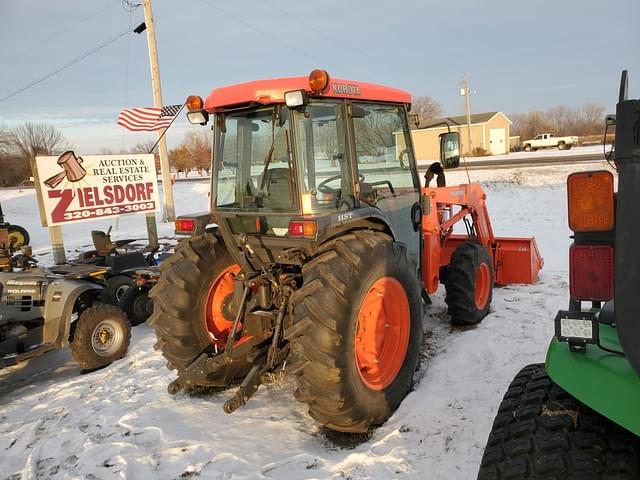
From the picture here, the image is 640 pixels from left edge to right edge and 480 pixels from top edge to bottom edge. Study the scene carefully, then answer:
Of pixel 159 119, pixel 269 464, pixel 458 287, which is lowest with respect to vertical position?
pixel 269 464

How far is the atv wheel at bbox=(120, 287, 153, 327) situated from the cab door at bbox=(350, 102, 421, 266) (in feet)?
12.7

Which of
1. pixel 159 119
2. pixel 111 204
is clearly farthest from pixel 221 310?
pixel 159 119

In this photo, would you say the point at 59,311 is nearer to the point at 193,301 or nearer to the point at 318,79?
the point at 193,301

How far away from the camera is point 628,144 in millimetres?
1395

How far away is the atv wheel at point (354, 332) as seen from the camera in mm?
3150

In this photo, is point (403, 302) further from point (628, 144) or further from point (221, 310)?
point (628, 144)

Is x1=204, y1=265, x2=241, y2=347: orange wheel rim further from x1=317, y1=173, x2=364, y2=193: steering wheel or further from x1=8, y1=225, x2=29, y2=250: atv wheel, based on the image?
x1=8, y1=225, x2=29, y2=250: atv wheel

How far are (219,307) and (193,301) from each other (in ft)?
0.94

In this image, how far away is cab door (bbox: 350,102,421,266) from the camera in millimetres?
3977

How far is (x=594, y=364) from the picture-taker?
1.70 meters

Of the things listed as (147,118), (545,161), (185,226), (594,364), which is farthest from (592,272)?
(545,161)

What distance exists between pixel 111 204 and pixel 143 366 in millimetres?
5547

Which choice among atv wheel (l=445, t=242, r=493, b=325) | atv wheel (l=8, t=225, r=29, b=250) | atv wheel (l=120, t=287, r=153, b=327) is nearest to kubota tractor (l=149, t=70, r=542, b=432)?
atv wheel (l=445, t=242, r=493, b=325)

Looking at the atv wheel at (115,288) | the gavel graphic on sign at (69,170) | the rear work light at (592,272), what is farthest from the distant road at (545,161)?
the rear work light at (592,272)
